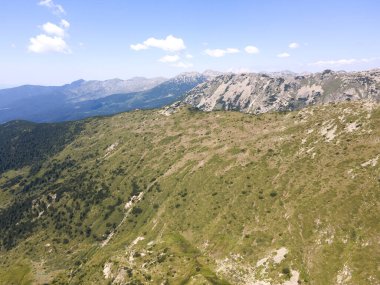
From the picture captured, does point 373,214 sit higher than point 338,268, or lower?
higher

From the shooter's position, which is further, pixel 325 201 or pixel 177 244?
pixel 177 244

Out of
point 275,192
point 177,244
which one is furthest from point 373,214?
point 177,244

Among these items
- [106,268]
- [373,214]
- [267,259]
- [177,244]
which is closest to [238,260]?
[267,259]

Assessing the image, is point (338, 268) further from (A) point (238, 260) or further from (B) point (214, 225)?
(B) point (214, 225)

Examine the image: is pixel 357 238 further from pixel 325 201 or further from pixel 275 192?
pixel 275 192

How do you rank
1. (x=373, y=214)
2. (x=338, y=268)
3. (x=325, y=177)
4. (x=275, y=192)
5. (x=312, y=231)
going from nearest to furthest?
(x=338, y=268) < (x=373, y=214) < (x=312, y=231) < (x=325, y=177) < (x=275, y=192)

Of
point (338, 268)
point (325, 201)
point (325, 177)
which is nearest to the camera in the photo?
point (338, 268)

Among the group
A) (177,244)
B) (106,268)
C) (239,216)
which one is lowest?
(106,268)

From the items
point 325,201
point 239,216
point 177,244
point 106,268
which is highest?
point 325,201

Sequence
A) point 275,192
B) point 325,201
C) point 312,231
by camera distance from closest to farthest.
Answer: point 312,231 → point 325,201 → point 275,192
